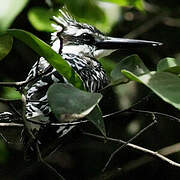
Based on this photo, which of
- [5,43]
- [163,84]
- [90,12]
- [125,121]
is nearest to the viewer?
[163,84]

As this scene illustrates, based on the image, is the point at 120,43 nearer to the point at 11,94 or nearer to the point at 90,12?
the point at 90,12

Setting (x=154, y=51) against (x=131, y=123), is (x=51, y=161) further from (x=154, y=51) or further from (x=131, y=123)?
(x=154, y=51)

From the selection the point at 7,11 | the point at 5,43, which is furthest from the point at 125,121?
the point at 7,11

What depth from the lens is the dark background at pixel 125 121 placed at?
3.35m

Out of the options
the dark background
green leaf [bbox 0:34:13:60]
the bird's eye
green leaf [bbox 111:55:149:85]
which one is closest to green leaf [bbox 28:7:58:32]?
the bird's eye

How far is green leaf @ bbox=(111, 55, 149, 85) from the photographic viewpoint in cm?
134

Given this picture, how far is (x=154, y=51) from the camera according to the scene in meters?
3.61

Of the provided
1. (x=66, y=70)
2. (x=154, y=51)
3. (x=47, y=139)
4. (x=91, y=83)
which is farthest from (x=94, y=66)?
(x=154, y=51)

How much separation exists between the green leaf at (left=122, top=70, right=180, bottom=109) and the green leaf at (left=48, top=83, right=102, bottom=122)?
0.11m

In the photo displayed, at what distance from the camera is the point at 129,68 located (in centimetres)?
139

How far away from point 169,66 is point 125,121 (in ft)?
7.22

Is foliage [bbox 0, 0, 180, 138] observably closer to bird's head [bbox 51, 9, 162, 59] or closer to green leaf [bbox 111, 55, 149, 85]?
green leaf [bbox 111, 55, 149, 85]

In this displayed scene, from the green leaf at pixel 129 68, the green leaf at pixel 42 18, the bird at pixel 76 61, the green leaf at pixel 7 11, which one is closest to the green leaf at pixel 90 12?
the bird at pixel 76 61

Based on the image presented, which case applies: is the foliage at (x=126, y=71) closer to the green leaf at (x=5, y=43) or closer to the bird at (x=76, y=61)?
the green leaf at (x=5, y=43)
